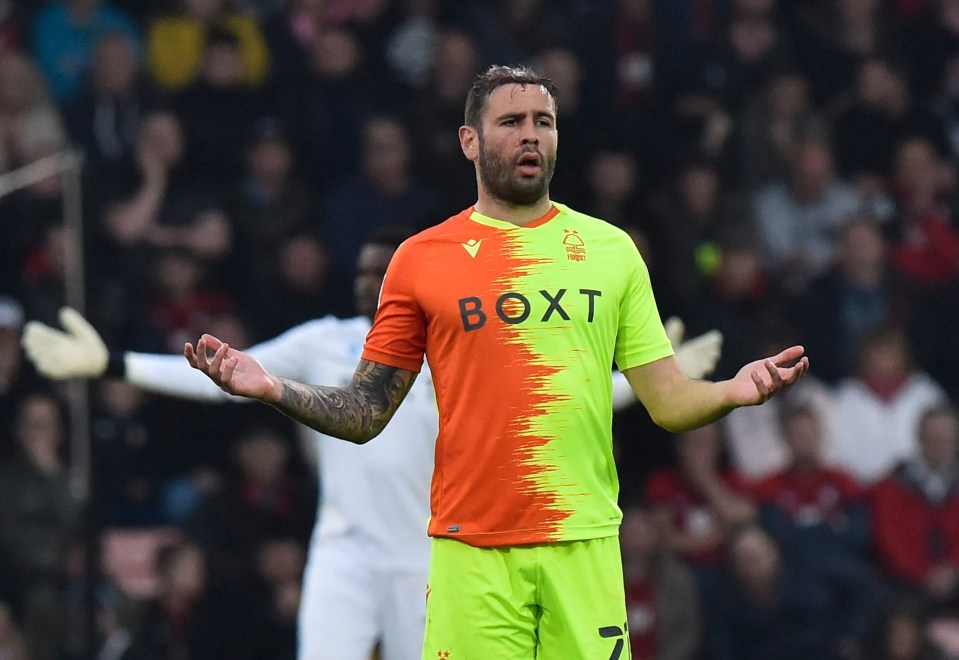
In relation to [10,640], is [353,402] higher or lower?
higher

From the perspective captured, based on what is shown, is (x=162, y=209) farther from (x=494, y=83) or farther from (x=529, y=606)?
(x=529, y=606)

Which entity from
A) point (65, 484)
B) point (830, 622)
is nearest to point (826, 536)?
point (830, 622)

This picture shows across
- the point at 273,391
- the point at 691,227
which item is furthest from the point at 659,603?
the point at 273,391

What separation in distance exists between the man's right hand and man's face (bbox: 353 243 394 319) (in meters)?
2.43

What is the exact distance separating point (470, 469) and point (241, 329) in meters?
5.52

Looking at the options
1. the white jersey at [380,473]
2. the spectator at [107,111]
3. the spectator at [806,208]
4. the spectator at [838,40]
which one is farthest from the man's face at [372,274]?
the spectator at [838,40]

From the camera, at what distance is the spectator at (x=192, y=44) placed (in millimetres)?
Result: 11328

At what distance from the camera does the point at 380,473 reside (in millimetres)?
7406

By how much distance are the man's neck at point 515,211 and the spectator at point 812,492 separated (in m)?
5.57

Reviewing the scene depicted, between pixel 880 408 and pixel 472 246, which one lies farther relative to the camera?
pixel 880 408

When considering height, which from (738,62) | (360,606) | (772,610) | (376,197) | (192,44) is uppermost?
(192,44)

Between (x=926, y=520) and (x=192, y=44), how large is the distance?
5270 mm

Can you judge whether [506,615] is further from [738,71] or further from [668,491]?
[738,71]

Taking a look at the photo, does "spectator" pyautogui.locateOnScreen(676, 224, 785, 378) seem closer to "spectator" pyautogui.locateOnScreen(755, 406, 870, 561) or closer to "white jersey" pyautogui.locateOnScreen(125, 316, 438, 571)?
"spectator" pyautogui.locateOnScreen(755, 406, 870, 561)
